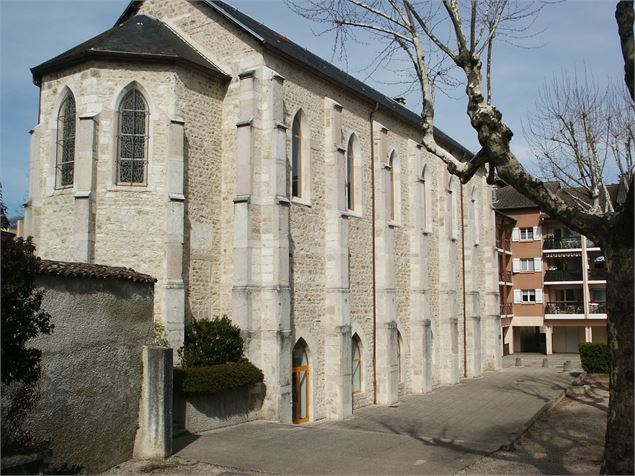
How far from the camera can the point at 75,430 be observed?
9953 mm

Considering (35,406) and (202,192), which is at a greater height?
(202,192)

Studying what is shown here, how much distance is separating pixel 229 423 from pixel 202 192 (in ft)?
19.8

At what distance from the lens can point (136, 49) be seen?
15.7m

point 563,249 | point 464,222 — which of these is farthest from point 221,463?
point 563,249

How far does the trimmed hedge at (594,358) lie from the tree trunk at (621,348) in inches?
806

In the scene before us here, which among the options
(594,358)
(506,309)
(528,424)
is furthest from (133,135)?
(506,309)

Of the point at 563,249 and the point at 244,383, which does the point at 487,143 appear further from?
the point at 563,249

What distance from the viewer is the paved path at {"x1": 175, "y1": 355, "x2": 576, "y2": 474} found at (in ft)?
36.3

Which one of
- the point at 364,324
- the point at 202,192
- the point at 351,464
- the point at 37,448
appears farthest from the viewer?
the point at 364,324

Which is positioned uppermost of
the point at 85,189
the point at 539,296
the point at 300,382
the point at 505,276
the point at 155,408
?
the point at 85,189

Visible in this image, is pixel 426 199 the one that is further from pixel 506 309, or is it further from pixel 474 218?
pixel 506 309

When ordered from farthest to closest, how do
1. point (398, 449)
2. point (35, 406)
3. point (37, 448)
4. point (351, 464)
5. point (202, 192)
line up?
point (202, 192)
point (398, 449)
point (351, 464)
point (35, 406)
point (37, 448)

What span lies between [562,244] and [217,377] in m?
36.6

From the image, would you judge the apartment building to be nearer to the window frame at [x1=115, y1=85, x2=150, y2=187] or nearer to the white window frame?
the white window frame
